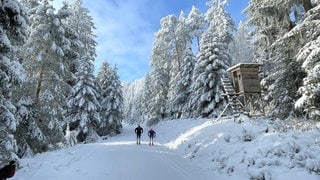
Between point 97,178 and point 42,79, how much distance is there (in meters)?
12.0

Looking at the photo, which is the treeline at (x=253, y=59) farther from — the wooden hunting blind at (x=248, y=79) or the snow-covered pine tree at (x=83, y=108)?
the snow-covered pine tree at (x=83, y=108)

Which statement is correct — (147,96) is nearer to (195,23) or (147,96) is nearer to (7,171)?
(195,23)

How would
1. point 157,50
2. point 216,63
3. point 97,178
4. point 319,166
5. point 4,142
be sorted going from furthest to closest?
point 157,50 → point 216,63 → point 4,142 → point 97,178 → point 319,166

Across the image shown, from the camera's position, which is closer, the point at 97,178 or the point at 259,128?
the point at 97,178

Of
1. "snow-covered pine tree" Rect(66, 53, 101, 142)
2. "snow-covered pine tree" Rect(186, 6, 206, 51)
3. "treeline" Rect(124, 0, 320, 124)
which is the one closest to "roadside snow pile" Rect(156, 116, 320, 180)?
"treeline" Rect(124, 0, 320, 124)

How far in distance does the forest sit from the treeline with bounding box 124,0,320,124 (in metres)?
0.06

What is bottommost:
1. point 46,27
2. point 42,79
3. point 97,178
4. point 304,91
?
point 97,178

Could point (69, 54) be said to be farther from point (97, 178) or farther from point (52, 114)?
point (97, 178)

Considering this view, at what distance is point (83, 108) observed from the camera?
35656 mm

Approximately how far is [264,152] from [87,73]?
2902 centimetres

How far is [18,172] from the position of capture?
11.5 meters

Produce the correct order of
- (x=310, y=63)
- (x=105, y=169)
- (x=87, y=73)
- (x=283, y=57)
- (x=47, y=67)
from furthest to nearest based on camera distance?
1. (x=87, y=73)
2. (x=47, y=67)
3. (x=283, y=57)
4. (x=310, y=63)
5. (x=105, y=169)

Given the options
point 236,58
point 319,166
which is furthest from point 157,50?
point 319,166

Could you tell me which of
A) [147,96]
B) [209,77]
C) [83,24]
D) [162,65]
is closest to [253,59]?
[209,77]
